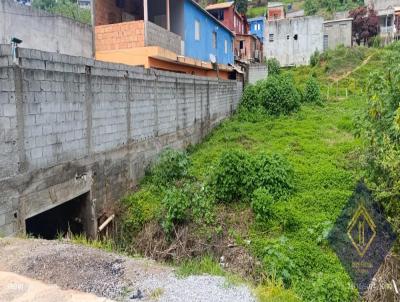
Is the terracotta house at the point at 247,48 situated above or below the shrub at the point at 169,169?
above

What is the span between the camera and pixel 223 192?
6633 mm

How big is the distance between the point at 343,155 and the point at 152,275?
24.1 ft

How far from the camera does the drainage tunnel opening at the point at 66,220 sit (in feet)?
18.5

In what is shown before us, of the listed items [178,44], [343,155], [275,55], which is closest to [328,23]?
[275,55]

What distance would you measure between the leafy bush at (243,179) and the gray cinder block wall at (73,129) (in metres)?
1.87

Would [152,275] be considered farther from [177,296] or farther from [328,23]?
[328,23]

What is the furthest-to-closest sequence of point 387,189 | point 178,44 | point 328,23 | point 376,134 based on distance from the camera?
point 328,23 < point 178,44 < point 376,134 < point 387,189

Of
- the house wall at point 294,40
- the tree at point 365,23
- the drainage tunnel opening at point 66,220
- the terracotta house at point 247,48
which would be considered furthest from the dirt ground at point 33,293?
the tree at point 365,23

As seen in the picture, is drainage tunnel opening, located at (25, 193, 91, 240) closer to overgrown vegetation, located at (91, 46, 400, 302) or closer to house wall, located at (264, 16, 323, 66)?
overgrown vegetation, located at (91, 46, 400, 302)

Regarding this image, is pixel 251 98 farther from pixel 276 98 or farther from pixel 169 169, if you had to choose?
pixel 169 169

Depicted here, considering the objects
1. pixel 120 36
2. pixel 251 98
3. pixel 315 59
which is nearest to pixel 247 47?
pixel 315 59

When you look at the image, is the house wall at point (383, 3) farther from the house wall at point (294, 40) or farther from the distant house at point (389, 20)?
the house wall at point (294, 40)

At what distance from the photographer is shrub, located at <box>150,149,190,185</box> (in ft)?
24.3

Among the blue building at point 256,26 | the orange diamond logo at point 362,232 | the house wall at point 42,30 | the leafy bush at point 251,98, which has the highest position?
the blue building at point 256,26
